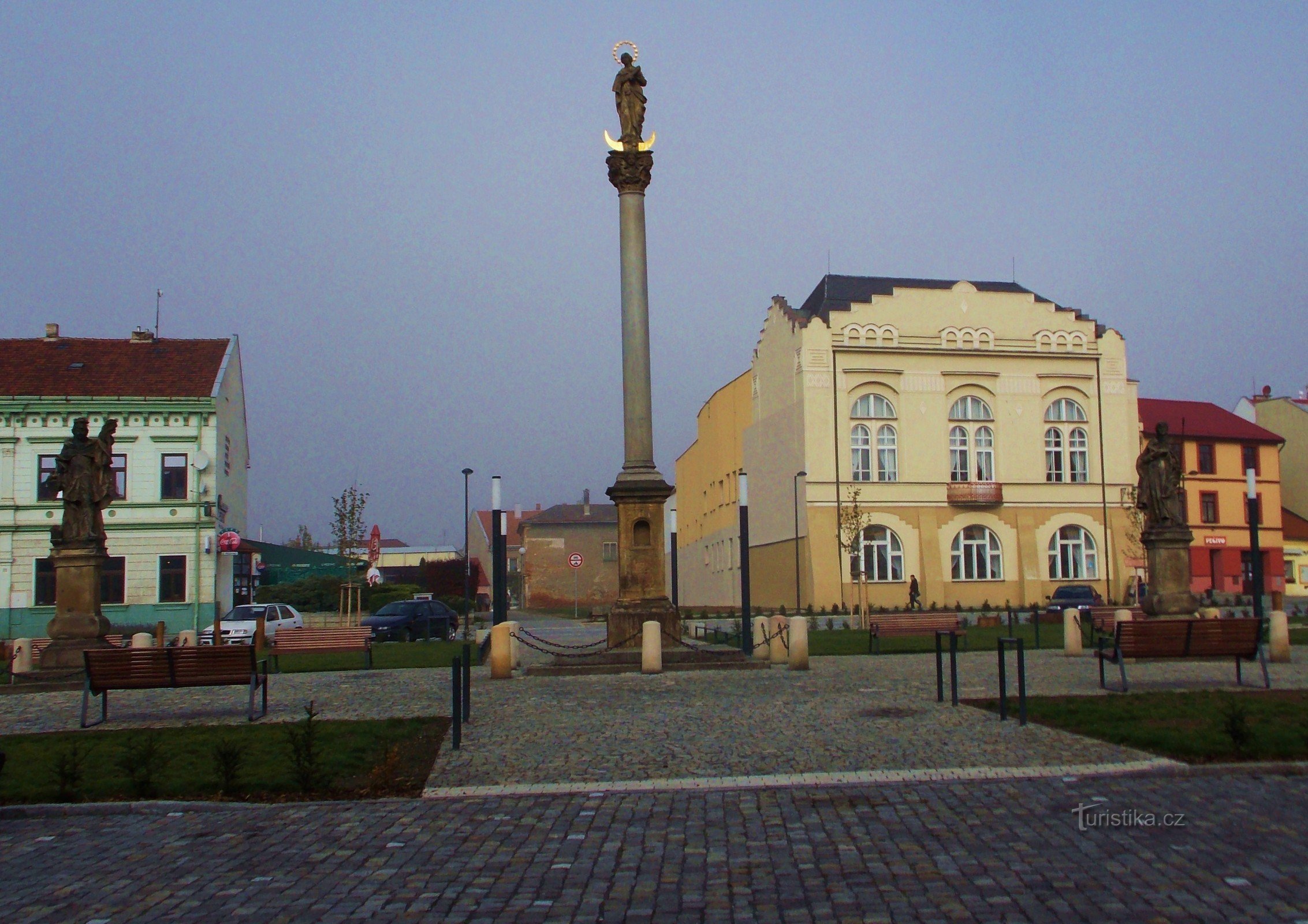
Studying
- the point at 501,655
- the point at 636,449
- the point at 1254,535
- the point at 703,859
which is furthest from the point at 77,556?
the point at 1254,535

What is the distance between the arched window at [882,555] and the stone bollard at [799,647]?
29482 millimetres

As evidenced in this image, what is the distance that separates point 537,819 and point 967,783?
3373 mm

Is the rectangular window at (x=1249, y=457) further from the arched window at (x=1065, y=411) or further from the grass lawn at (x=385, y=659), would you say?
the grass lawn at (x=385, y=659)

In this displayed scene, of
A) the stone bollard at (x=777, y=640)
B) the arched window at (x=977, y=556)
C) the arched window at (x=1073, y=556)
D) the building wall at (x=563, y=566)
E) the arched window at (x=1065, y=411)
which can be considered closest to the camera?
the stone bollard at (x=777, y=640)

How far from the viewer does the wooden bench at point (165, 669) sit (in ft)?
41.3

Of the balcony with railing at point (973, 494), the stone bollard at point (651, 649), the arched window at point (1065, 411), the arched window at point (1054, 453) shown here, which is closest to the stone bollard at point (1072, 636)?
the stone bollard at point (651, 649)

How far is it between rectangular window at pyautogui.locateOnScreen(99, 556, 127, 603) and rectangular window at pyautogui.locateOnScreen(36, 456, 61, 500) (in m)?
3.03

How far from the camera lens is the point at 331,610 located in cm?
5022

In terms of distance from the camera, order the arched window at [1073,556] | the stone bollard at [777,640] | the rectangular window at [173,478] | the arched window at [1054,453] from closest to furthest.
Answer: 1. the stone bollard at [777,640]
2. the rectangular window at [173,478]
3. the arched window at [1073,556]
4. the arched window at [1054,453]

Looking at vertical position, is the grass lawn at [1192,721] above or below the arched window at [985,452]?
below

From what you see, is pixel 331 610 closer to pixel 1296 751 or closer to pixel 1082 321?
pixel 1082 321

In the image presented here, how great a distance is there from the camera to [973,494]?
48844 millimetres

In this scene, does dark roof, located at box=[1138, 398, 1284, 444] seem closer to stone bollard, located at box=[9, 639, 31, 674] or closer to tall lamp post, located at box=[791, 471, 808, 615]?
tall lamp post, located at box=[791, 471, 808, 615]

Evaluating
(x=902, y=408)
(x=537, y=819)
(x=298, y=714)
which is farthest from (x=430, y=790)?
(x=902, y=408)
